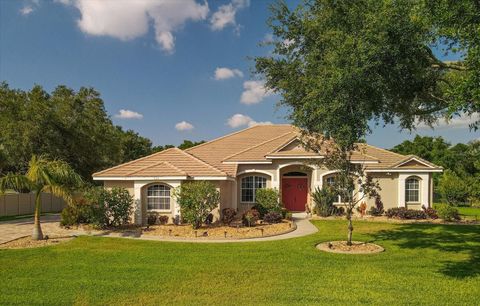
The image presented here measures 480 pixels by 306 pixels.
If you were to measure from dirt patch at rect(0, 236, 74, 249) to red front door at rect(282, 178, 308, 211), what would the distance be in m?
14.4

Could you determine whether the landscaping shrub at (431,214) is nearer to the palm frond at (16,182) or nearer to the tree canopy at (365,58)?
the tree canopy at (365,58)

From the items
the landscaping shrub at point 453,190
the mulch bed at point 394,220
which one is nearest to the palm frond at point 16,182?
the mulch bed at point 394,220

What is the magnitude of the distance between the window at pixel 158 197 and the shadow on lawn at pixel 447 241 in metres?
10.6

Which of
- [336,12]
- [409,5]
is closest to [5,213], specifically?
[336,12]

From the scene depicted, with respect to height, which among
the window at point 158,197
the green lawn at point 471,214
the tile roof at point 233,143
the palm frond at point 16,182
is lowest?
the green lawn at point 471,214

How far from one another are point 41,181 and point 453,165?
45539 millimetres

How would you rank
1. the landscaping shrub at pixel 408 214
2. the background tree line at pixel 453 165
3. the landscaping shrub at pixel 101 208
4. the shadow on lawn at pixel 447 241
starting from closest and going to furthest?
1. the shadow on lawn at pixel 447 241
2. the landscaping shrub at pixel 101 208
3. the landscaping shrub at pixel 408 214
4. the background tree line at pixel 453 165

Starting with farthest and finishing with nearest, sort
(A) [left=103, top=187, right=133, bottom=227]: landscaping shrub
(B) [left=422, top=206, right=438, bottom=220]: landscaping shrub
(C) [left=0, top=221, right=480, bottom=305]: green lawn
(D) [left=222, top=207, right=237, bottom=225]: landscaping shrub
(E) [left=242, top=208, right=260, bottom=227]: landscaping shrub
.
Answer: (B) [left=422, top=206, right=438, bottom=220]: landscaping shrub
(D) [left=222, top=207, right=237, bottom=225]: landscaping shrub
(E) [left=242, top=208, right=260, bottom=227]: landscaping shrub
(A) [left=103, top=187, right=133, bottom=227]: landscaping shrub
(C) [left=0, top=221, right=480, bottom=305]: green lawn

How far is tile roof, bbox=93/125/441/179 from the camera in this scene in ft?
64.8

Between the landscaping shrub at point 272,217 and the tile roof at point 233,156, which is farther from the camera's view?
the landscaping shrub at point 272,217

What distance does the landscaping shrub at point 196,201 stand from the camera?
17.4 m

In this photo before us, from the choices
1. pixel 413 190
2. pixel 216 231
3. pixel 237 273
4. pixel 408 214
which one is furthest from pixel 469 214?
pixel 237 273

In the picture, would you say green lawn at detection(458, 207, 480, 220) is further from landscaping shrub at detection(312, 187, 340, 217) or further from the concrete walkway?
the concrete walkway

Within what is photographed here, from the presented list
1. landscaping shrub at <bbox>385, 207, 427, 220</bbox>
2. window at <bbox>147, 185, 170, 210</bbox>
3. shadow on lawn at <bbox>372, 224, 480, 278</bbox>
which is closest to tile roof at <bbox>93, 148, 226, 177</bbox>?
Answer: window at <bbox>147, 185, 170, 210</bbox>
